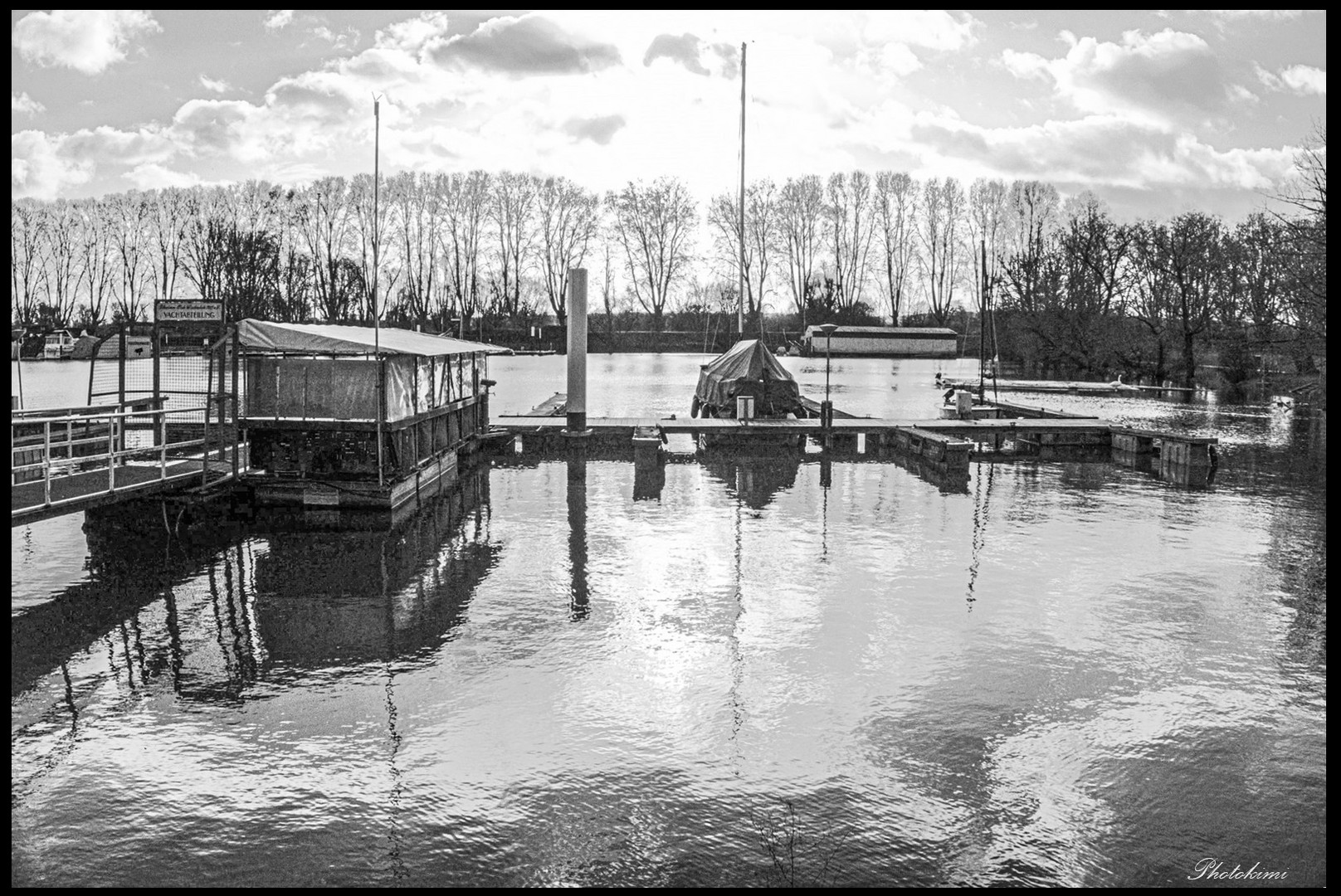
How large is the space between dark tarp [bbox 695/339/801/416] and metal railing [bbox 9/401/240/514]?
13539mm

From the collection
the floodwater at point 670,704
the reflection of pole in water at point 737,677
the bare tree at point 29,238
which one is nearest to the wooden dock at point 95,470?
the floodwater at point 670,704

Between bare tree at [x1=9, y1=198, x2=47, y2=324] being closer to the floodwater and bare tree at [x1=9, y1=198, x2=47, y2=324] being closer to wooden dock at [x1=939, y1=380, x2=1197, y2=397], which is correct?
wooden dock at [x1=939, y1=380, x2=1197, y2=397]

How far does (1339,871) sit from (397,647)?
287 inches

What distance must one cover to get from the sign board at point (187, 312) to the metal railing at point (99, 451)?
1325 mm

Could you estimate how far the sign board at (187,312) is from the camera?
15859mm

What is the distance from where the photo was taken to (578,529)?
1539cm

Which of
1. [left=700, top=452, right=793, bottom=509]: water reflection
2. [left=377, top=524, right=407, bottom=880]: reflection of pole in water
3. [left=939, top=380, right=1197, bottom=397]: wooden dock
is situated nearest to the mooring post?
[left=700, top=452, right=793, bottom=509]: water reflection

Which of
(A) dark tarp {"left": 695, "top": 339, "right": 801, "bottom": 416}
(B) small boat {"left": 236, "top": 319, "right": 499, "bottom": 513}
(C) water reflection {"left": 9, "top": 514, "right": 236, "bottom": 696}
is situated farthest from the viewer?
(A) dark tarp {"left": 695, "top": 339, "right": 801, "bottom": 416}

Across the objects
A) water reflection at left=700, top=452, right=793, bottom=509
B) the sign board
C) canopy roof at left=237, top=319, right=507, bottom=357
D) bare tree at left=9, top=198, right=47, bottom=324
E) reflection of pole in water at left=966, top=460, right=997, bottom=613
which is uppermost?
bare tree at left=9, top=198, right=47, bottom=324

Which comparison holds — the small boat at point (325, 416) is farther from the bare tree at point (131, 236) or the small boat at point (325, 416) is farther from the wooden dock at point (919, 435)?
the bare tree at point (131, 236)

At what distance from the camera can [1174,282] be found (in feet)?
218

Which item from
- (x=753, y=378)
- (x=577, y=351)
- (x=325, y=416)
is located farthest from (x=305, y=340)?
(x=753, y=378)

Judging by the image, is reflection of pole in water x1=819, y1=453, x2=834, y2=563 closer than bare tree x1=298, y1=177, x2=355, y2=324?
Yes

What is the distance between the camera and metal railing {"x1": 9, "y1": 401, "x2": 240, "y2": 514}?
12.4m
